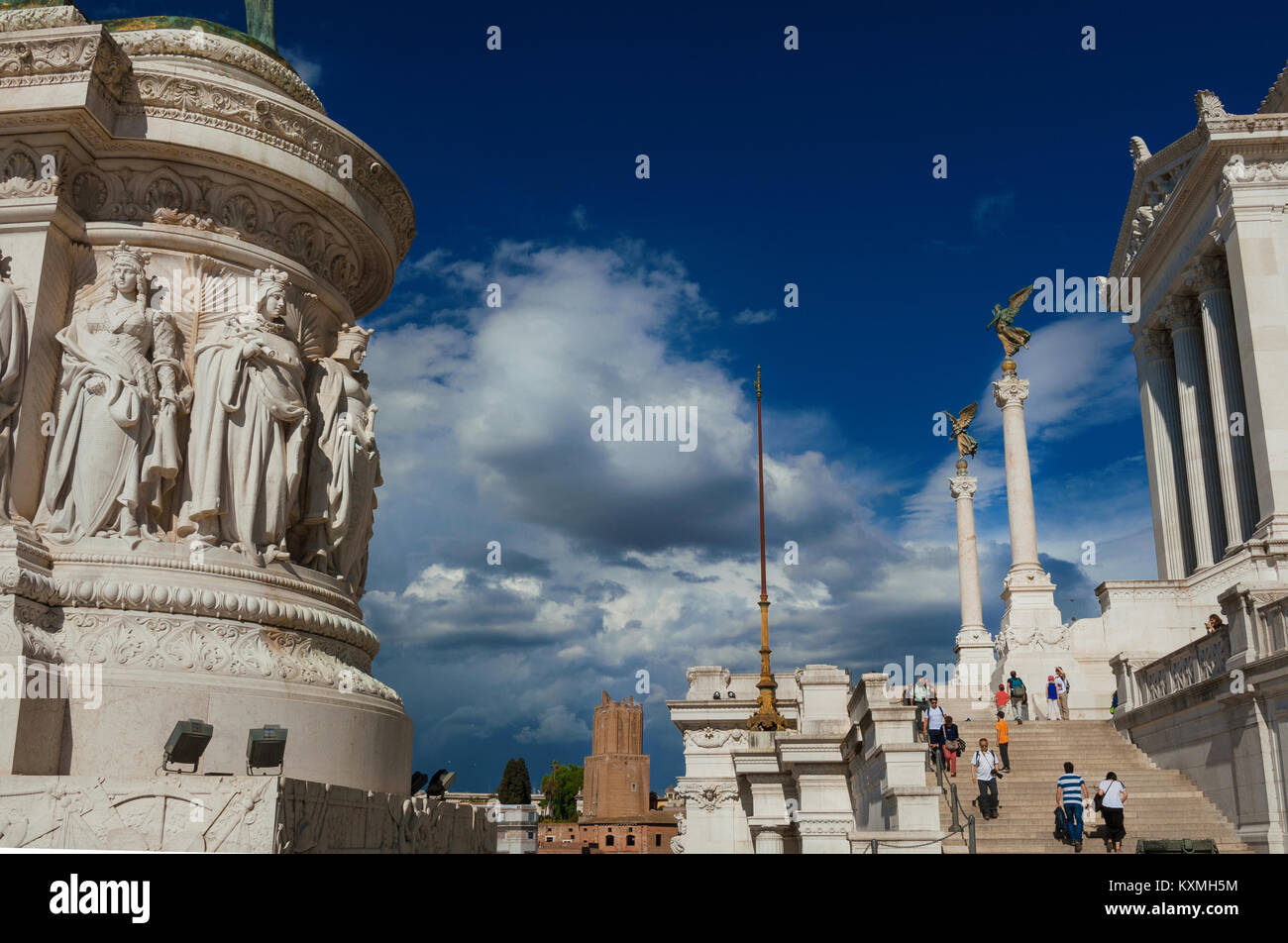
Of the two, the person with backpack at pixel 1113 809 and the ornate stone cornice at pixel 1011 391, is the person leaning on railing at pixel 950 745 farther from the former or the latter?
the ornate stone cornice at pixel 1011 391

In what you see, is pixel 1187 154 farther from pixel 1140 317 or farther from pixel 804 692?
pixel 804 692

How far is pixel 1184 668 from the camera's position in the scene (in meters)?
21.1

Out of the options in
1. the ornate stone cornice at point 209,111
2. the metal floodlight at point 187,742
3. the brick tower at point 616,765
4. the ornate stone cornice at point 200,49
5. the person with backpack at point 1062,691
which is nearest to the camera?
the metal floodlight at point 187,742

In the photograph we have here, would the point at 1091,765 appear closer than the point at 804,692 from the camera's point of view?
Yes

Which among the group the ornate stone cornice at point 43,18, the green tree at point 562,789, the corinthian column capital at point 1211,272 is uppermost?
the corinthian column capital at point 1211,272

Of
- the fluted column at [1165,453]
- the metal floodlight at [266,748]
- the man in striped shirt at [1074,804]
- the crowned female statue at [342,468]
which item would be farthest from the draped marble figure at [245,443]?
the fluted column at [1165,453]

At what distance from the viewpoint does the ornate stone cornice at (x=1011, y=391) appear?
39375mm

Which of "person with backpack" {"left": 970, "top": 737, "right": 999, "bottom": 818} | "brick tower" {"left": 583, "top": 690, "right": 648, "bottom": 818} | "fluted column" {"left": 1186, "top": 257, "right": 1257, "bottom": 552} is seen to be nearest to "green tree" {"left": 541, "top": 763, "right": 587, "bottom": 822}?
"brick tower" {"left": 583, "top": 690, "right": 648, "bottom": 818}

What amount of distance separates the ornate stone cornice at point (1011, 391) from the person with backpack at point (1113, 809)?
24.9 m
